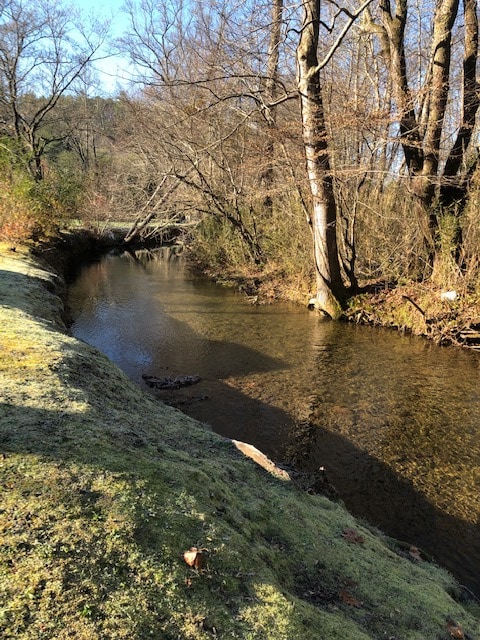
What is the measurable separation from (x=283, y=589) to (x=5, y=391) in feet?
7.17

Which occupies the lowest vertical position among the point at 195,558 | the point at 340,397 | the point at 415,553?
the point at 415,553

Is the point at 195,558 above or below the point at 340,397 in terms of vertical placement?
above

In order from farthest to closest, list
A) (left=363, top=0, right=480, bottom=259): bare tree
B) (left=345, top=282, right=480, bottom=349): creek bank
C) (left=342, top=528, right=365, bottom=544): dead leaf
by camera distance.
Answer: (left=363, top=0, right=480, bottom=259): bare tree, (left=345, top=282, right=480, bottom=349): creek bank, (left=342, top=528, right=365, bottom=544): dead leaf

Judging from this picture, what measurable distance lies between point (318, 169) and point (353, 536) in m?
8.87

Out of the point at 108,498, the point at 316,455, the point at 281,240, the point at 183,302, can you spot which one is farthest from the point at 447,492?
the point at 281,240

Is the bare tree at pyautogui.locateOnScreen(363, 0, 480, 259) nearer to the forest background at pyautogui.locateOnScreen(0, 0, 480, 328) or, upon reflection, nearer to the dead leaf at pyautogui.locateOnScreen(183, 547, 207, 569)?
the forest background at pyautogui.locateOnScreen(0, 0, 480, 328)

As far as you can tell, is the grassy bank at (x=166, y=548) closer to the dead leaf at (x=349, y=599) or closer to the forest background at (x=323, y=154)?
the dead leaf at (x=349, y=599)

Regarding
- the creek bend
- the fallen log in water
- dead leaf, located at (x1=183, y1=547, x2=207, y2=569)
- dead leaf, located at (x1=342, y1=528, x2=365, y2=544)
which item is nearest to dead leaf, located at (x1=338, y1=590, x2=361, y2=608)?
dead leaf, located at (x1=342, y1=528, x2=365, y2=544)

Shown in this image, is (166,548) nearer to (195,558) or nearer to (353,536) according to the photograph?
(195,558)

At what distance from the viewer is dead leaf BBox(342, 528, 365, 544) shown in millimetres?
2883

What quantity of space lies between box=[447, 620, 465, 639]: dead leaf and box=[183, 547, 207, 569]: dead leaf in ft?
4.44

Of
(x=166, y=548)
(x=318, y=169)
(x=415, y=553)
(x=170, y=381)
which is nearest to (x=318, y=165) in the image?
(x=318, y=169)

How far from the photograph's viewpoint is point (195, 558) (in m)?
1.92

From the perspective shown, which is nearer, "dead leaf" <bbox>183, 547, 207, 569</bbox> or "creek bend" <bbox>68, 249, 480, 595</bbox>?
"dead leaf" <bbox>183, 547, 207, 569</bbox>
